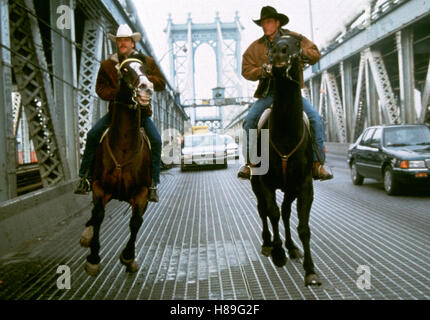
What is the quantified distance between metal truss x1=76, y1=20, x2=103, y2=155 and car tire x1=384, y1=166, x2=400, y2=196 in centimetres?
765

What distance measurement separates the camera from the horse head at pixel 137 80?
446cm

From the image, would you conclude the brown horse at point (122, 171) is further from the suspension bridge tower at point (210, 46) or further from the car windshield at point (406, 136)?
the suspension bridge tower at point (210, 46)

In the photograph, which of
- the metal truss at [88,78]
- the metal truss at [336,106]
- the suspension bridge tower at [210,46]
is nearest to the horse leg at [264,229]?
the metal truss at [88,78]

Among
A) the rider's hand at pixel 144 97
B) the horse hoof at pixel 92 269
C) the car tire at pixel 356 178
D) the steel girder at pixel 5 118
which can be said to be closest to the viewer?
the rider's hand at pixel 144 97

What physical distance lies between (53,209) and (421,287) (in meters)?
6.38

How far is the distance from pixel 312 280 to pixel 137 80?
248 cm

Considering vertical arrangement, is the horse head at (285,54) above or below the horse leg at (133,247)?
above

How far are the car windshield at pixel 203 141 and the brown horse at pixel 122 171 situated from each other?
18.2 meters

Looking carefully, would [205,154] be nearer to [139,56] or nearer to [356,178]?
[356,178]

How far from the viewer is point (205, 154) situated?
22.9 m
